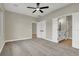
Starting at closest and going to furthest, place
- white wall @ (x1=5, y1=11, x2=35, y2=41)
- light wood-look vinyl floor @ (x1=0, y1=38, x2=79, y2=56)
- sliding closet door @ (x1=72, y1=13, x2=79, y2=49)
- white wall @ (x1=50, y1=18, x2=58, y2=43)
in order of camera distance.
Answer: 1. light wood-look vinyl floor @ (x1=0, y1=38, x2=79, y2=56)
2. sliding closet door @ (x1=72, y1=13, x2=79, y2=49)
3. white wall @ (x1=50, y1=18, x2=58, y2=43)
4. white wall @ (x1=5, y1=11, x2=35, y2=41)

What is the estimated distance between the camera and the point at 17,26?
6.80 metres

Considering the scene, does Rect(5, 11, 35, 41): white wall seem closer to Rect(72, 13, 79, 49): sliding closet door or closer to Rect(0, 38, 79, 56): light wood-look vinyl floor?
Rect(0, 38, 79, 56): light wood-look vinyl floor

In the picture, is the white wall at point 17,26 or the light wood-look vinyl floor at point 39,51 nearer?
the light wood-look vinyl floor at point 39,51

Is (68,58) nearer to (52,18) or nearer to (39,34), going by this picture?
(52,18)

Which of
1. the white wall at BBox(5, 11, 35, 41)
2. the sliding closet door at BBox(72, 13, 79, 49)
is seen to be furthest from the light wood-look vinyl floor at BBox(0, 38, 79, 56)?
the white wall at BBox(5, 11, 35, 41)

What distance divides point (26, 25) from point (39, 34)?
2.06 m

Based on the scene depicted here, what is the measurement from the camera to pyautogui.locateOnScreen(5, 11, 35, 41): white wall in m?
6.09

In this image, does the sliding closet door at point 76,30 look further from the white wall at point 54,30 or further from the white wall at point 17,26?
the white wall at point 17,26

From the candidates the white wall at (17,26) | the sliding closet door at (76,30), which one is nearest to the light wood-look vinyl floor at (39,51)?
the sliding closet door at (76,30)

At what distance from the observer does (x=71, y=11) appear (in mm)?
4324

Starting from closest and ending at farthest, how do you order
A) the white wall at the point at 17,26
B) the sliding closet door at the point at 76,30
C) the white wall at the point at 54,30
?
the sliding closet door at the point at 76,30, the white wall at the point at 54,30, the white wall at the point at 17,26

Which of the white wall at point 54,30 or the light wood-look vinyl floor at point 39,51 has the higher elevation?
the white wall at point 54,30

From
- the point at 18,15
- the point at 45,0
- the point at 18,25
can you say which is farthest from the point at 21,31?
the point at 45,0

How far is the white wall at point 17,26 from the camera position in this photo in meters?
6.09
